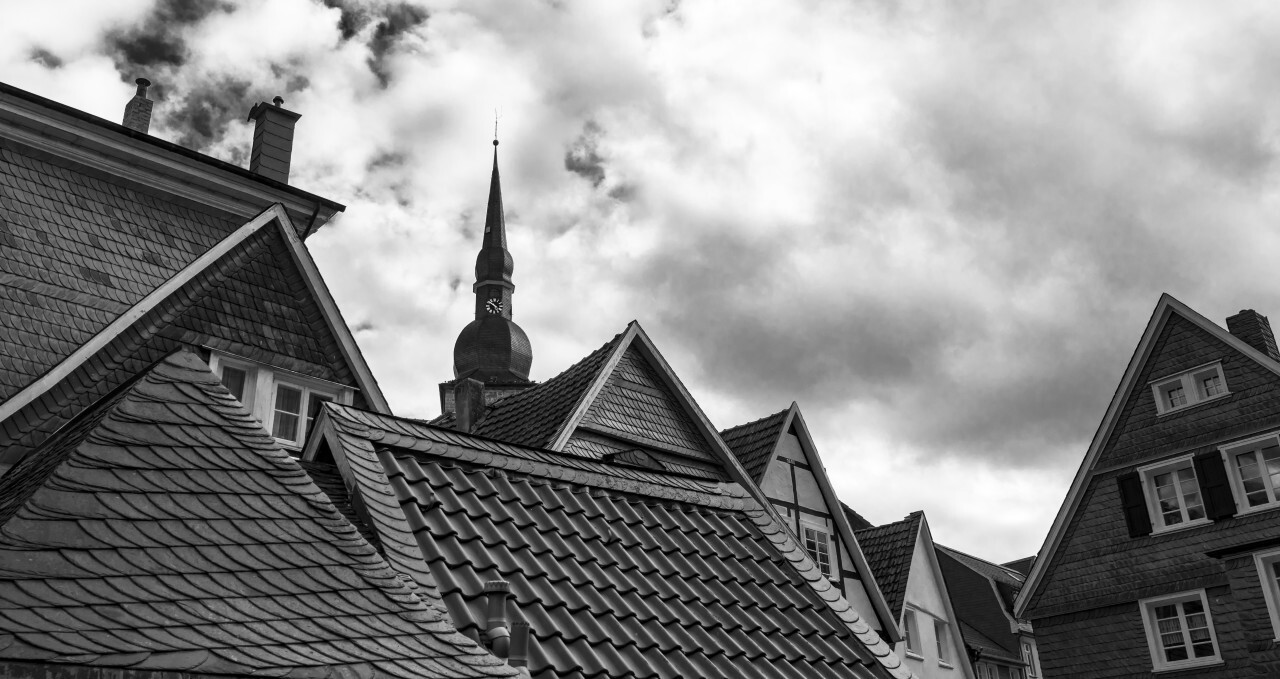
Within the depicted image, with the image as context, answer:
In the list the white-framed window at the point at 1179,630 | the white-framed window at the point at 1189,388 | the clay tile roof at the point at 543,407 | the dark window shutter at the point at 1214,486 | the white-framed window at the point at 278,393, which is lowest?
the white-framed window at the point at 1179,630

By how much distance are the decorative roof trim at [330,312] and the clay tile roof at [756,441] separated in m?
9.59

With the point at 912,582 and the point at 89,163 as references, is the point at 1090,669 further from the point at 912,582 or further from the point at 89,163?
the point at 89,163

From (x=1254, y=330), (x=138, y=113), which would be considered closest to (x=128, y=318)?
(x=138, y=113)

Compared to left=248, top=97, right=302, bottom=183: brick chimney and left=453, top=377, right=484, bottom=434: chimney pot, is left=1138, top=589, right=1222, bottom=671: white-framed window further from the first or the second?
left=248, top=97, right=302, bottom=183: brick chimney

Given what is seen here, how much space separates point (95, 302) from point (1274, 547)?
953 inches

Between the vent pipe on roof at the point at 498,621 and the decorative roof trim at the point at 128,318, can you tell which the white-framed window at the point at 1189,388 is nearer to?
the decorative roof trim at the point at 128,318

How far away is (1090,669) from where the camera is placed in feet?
94.9

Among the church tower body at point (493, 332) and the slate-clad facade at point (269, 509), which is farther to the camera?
the church tower body at point (493, 332)

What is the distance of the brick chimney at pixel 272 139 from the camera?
22.7m

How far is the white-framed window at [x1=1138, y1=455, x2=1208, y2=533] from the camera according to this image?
91.0 feet

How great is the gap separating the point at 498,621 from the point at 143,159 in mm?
13990

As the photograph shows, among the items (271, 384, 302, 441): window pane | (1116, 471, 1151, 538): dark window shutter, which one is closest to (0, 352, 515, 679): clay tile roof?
(271, 384, 302, 441): window pane

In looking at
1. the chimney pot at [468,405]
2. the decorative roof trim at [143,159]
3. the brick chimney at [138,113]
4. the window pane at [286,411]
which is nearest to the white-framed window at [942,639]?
the chimney pot at [468,405]

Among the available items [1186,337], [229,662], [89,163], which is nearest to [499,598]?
[229,662]
